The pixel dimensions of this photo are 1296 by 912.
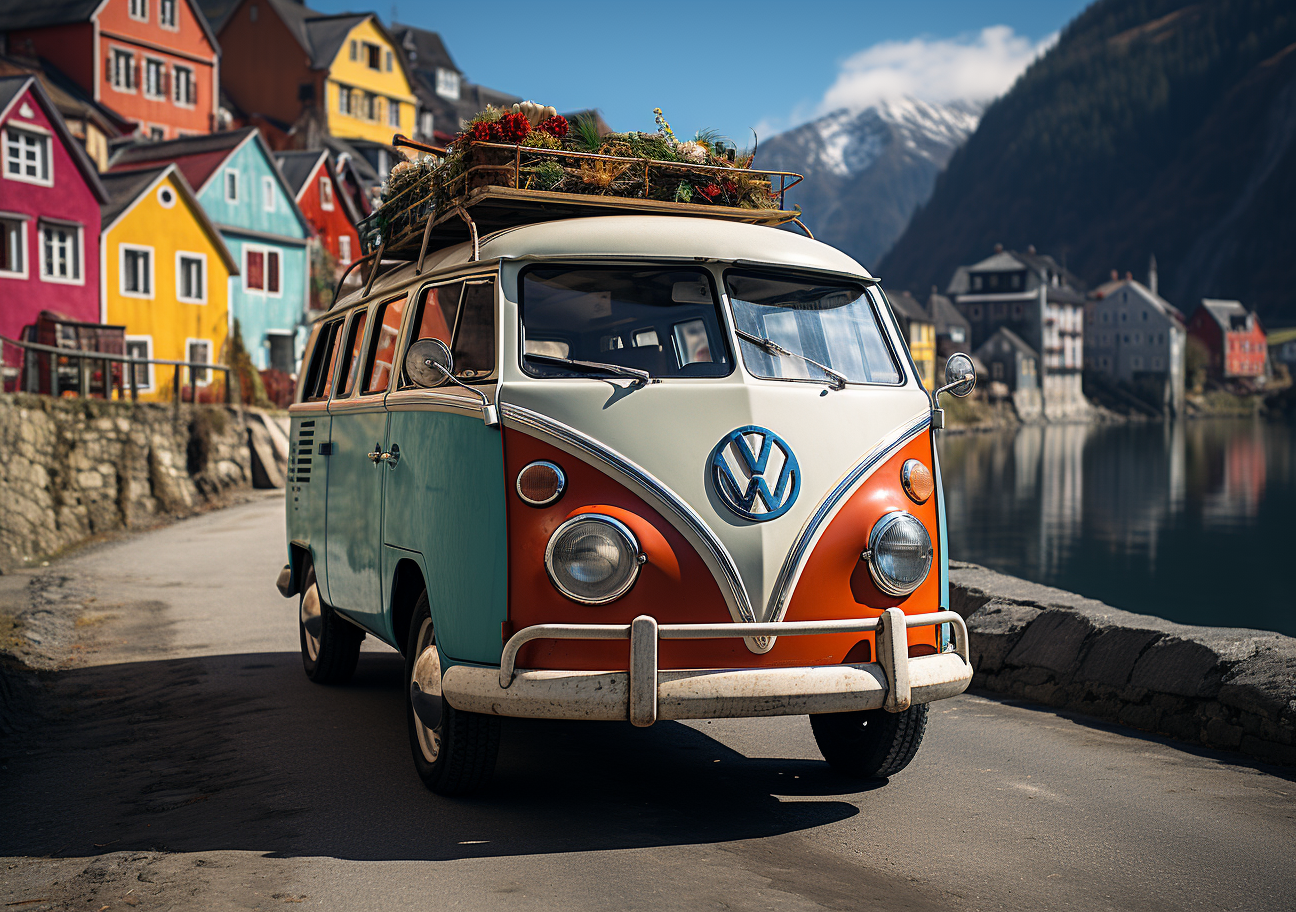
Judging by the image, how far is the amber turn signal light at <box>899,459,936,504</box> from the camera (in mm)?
5578

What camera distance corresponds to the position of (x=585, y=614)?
5.04 meters

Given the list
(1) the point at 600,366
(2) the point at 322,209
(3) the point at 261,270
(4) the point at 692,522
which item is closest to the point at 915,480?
(4) the point at 692,522

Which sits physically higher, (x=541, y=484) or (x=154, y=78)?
(x=154, y=78)

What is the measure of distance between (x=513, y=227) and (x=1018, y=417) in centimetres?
13157

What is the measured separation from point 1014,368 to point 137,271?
107m

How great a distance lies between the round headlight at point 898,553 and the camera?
5375 mm

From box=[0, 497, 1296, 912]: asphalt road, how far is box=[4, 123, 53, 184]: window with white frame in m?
31.4

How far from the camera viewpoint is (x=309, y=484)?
8.47 metres

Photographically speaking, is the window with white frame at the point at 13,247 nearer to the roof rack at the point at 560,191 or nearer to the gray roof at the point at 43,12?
the gray roof at the point at 43,12

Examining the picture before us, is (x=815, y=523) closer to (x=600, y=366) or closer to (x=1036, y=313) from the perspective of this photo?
(x=600, y=366)

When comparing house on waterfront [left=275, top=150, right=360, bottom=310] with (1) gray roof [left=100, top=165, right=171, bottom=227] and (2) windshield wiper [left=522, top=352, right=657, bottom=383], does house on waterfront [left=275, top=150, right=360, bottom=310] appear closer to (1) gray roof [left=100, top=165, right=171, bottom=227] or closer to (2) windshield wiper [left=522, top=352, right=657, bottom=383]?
(1) gray roof [left=100, top=165, right=171, bottom=227]

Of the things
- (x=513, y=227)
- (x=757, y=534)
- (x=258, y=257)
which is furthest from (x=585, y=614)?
(x=258, y=257)

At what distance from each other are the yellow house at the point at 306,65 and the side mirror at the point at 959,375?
61549mm

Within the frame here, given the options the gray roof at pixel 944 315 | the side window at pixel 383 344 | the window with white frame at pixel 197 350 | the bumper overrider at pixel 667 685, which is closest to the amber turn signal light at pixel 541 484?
the bumper overrider at pixel 667 685
